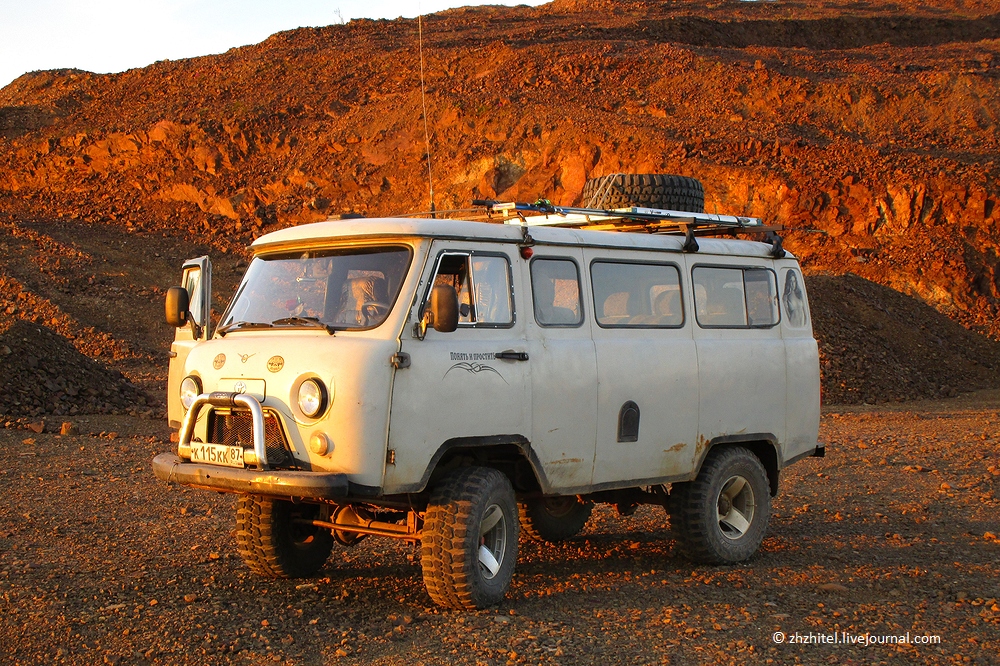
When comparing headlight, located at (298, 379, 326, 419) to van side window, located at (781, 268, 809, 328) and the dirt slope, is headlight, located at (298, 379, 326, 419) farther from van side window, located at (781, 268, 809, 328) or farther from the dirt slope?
the dirt slope

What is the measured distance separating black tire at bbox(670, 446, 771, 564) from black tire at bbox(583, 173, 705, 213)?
2359mm

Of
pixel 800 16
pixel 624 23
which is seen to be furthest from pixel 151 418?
pixel 800 16

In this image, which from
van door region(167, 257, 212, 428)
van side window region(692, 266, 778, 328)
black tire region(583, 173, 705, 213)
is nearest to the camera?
van door region(167, 257, 212, 428)

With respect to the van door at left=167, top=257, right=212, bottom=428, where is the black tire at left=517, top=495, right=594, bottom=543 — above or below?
below

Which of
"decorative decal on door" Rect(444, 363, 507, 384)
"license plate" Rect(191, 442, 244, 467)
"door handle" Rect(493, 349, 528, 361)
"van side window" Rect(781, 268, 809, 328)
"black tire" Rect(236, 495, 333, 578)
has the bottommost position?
"black tire" Rect(236, 495, 333, 578)

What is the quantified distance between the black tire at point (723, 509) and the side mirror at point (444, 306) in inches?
119

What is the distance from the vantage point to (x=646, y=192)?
9328mm

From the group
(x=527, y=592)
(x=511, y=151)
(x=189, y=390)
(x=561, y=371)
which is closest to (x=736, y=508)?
(x=527, y=592)

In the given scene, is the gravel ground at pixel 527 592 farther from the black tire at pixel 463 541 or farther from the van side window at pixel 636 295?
the van side window at pixel 636 295

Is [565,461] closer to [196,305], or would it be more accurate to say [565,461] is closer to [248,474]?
[248,474]

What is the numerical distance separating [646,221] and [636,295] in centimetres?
86

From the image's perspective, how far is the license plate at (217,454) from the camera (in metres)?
6.22

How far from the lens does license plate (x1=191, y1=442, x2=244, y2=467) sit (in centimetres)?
622

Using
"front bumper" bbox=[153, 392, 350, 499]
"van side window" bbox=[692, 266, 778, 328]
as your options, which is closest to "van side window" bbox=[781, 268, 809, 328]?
"van side window" bbox=[692, 266, 778, 328]
